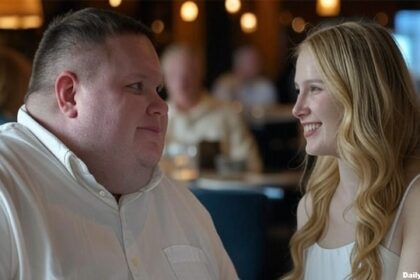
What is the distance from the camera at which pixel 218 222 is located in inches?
108

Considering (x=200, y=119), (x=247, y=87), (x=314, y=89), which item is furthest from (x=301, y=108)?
(x=247, y=87)

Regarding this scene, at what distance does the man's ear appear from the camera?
5.92 feet

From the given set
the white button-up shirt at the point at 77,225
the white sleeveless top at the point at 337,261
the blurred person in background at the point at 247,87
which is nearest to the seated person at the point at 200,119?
the white sleeveless top at the point at 337,261

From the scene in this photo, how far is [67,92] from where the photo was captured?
1.81 metres

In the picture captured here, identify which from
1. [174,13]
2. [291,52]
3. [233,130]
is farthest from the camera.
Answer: [174,13]

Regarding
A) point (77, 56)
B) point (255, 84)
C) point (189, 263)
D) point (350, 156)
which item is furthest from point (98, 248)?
point (255, 84)

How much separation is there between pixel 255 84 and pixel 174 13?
1959mm

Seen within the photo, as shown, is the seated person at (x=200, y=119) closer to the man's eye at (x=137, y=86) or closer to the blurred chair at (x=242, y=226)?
the blurred chair at (x=242, y=226)

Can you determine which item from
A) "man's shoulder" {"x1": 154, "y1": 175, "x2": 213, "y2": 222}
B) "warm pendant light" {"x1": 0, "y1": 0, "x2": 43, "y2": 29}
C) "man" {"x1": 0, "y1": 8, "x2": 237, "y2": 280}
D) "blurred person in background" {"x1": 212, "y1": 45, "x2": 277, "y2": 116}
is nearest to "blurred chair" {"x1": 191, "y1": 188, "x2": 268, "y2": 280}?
"man's shoulder" {"x1": 154, "y1": 175, "x2": 213, "y2": 222}

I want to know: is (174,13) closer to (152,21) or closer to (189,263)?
(152,21)

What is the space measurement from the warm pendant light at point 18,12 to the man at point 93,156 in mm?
2328

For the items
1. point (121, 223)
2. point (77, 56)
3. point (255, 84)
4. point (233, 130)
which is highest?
point (77, 56)

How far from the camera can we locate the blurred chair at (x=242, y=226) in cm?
270

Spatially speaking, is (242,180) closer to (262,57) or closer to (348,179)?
(348,179)
